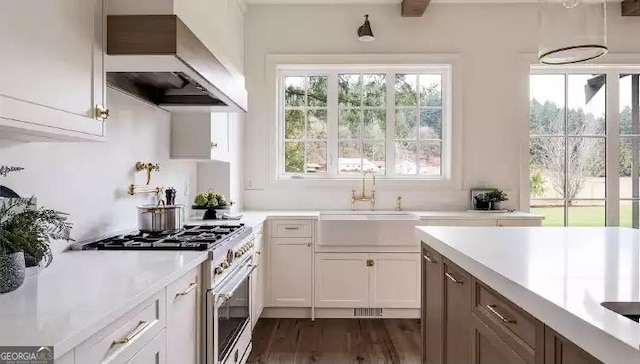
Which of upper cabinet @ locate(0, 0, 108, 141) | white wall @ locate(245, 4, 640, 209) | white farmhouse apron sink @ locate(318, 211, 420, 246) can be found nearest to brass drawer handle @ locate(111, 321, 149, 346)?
upper cabinet @ locate(0, 0, 108, 141)

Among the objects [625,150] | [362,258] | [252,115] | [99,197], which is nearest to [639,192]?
[625,150]

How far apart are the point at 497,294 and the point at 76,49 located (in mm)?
1594

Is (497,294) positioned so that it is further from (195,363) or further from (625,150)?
(625,150)

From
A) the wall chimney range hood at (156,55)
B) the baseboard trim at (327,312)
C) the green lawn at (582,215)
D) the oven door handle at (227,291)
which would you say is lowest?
the baseboard trim at (327,312)

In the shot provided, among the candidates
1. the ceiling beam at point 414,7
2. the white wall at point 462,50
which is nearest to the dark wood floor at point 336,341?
the white wall at point 462,50

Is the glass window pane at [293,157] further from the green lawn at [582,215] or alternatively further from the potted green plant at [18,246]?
the potted green plant at [18,246]

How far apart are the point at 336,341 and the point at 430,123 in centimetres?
232

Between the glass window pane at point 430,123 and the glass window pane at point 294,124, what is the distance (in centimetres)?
119

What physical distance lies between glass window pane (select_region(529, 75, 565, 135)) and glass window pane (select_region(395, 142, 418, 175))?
3.85 feet

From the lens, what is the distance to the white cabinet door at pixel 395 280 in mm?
3660

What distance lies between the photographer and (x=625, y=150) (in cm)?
441

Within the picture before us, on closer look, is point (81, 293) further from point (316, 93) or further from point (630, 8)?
point (630, 8)

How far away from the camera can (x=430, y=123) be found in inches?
176

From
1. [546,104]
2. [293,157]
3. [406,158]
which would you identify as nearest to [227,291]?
[293,157]
